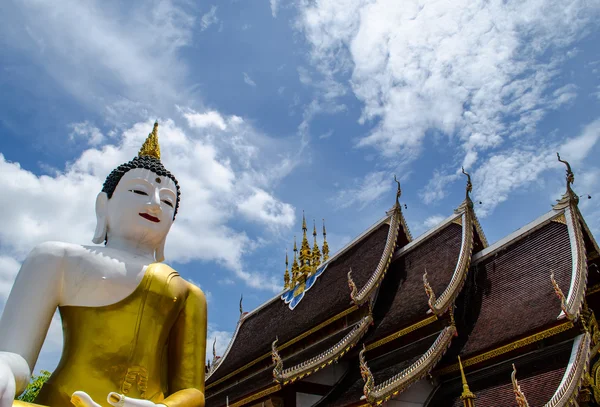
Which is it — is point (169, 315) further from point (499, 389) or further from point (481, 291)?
point (481, 291)

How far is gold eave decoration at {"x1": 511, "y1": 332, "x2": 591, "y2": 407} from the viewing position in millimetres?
5992

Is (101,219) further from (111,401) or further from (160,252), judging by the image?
(111,401)

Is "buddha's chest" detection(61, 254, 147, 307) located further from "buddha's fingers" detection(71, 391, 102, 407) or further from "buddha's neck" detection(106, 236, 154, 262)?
"buddha's fingers" detection(71, 391, 102, 407)

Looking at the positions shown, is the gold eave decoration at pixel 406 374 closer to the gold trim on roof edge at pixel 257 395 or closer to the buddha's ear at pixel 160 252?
the gold trim on roof edge at pixel 257 395

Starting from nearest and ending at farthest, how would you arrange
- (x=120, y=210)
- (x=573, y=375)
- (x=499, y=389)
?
1. (x=120, y=210)
2. (x=573, y=375)
3. (x=499, y=389)

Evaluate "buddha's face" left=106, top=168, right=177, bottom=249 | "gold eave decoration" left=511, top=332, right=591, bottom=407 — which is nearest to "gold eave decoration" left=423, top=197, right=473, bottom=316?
"gold eave decoration" left=511, top=332, right=591, bottom=407

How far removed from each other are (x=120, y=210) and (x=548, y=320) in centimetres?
602

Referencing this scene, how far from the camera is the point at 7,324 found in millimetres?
2646

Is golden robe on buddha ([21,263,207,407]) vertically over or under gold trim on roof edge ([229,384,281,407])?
under

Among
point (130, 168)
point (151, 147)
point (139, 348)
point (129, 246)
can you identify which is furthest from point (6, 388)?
point (151, 147)

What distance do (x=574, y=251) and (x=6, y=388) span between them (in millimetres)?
7434

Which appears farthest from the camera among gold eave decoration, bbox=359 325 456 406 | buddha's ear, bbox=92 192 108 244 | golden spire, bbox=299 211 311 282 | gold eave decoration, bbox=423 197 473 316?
golden spire, bbox=299 211 311 282

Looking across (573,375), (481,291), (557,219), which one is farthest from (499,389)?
(557,219)

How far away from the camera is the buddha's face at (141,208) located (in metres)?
3.25
